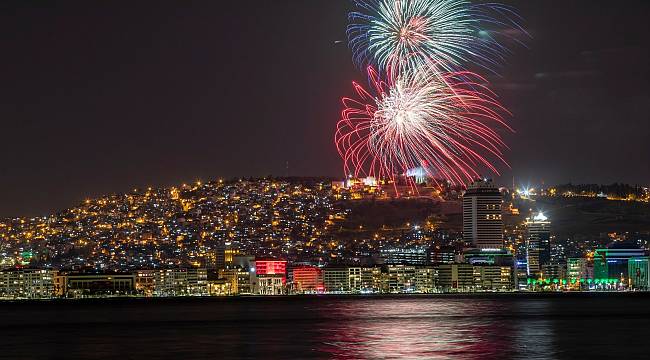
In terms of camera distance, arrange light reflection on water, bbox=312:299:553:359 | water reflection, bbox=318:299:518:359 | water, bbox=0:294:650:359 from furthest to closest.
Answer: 1. water, bbox=0:294:650:359
2. light reflection on water, bbox=312:299:553:359
3. water reflection, bbox=318:299:518:359

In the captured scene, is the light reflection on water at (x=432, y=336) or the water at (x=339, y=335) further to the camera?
the water at (x=339, y=335)

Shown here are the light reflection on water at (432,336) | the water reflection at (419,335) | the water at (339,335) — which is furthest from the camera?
the water at (339,335)

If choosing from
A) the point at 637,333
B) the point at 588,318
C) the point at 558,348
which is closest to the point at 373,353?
the point at 558,348

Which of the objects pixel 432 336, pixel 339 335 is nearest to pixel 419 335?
pixel 432 336

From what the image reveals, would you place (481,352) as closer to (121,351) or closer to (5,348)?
(121,351)

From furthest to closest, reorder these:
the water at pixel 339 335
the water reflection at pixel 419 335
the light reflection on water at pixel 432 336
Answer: the water at pixel 339 335
the light reflection on water at pixel 432 336
the water reflection at pixel 419 335

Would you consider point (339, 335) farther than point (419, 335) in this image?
Answer: Yes

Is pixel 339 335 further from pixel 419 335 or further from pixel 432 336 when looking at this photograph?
pixel 432 336

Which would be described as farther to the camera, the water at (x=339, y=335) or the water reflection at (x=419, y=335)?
the water at (x=339, y=335)
